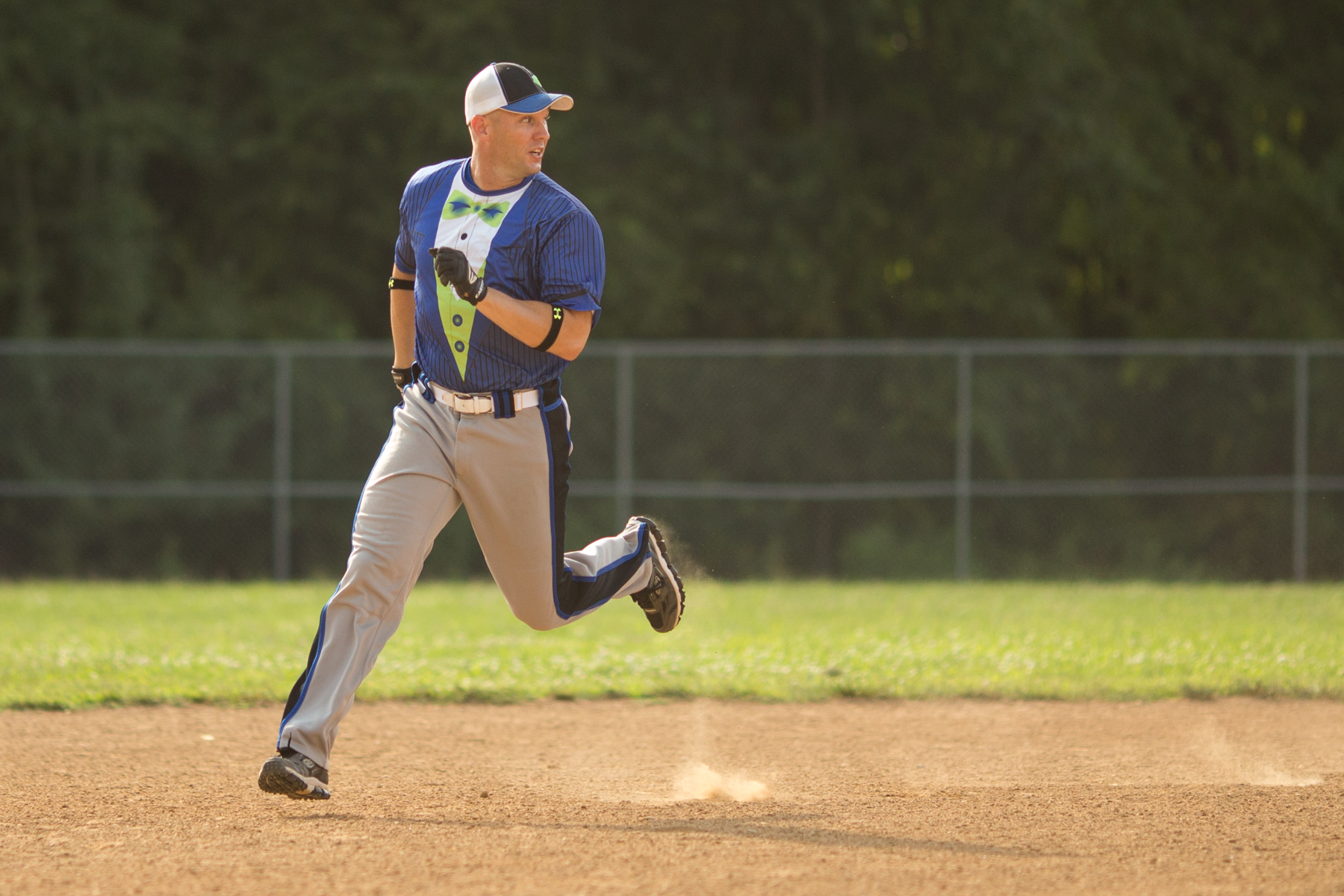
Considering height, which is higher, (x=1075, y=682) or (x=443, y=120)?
(x=443, y=120)

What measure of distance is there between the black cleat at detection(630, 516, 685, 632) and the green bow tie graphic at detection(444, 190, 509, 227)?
153 cm

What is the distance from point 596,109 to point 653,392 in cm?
467

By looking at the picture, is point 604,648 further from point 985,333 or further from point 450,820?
point 985,333

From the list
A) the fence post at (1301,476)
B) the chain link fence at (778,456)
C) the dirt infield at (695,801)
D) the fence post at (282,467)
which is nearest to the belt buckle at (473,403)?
the dirt infield at (695,801)

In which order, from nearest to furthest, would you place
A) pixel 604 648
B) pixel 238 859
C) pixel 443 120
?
pixel 238 859 → pixel 604 648 → pixel 443 120

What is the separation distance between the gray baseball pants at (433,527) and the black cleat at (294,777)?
38mm

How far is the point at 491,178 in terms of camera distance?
505cm

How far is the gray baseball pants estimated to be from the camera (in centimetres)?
480

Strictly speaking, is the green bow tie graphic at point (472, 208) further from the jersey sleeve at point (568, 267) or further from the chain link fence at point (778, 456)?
the chain link fence at point (778, 456)

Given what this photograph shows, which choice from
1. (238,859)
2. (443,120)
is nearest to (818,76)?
(443,120)

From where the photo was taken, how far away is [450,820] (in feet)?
15.7

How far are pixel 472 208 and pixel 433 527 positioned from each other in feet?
3.60

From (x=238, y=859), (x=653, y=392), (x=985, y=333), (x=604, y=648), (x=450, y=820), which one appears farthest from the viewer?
(x=985, y=333)

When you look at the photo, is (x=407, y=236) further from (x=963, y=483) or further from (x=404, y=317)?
(x=963, y=483)
